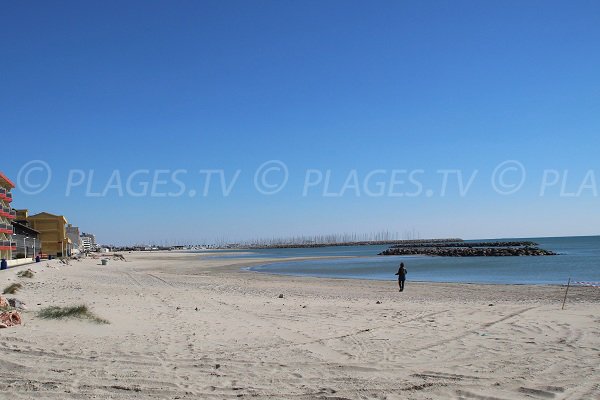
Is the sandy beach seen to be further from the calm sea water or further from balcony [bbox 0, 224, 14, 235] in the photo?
balcony [bbox 0, 224, 14, 235]

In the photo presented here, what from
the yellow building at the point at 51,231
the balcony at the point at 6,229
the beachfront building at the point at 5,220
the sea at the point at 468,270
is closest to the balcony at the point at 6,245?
the beachfront building at the point at 5,220

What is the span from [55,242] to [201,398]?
3061 inches

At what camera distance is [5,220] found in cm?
5331

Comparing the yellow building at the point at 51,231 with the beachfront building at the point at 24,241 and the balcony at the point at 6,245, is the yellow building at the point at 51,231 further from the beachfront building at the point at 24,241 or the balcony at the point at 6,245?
the balcony at the point at 6,245

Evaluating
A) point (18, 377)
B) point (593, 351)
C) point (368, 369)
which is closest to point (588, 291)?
point (593, 351)

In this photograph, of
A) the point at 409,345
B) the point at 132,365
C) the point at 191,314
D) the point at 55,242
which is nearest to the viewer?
the point at 132,365

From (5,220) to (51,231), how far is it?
2249 cm

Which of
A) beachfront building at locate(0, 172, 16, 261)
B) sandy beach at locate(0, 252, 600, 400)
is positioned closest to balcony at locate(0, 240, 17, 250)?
beachfront building at locate(0, 172, 16, 261)

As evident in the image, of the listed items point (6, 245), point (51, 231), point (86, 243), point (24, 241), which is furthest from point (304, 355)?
point (86, 243)

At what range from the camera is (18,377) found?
6953 millimetres

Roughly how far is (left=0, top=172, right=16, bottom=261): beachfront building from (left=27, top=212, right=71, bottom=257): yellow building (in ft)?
57.6

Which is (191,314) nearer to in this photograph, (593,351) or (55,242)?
(593,351)

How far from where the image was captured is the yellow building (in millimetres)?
73562

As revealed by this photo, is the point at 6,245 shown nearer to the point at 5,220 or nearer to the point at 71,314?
the point at 5,220
